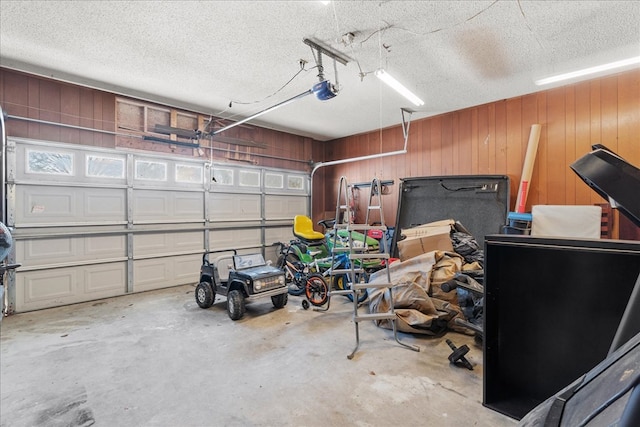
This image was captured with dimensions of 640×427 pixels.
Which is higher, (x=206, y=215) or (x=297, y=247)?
(x=206, y=215)

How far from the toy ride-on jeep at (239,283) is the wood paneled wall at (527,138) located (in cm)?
308

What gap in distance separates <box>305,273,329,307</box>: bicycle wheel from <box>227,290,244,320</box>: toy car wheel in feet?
2.91

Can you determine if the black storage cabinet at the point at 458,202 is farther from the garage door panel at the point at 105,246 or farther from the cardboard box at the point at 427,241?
the garage door panel at the point at 105,246

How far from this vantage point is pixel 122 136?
431 cm

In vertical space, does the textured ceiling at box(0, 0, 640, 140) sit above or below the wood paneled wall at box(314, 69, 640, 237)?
above

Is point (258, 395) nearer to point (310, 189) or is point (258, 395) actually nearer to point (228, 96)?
point (228, 96)

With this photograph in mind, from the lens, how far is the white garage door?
3623mm

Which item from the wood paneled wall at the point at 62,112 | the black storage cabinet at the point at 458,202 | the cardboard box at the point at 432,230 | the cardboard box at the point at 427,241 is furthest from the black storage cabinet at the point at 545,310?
the wood paneled wall at the point at 62,112

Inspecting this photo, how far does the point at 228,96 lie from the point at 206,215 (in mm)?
2038

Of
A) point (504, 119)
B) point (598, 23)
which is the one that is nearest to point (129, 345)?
point (598, 23)

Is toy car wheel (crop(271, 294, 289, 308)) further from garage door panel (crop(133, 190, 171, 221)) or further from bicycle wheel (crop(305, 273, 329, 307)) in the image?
garage door panel (crop(133, 190, 171, 221))

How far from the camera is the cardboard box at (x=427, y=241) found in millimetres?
3713

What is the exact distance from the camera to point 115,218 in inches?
167

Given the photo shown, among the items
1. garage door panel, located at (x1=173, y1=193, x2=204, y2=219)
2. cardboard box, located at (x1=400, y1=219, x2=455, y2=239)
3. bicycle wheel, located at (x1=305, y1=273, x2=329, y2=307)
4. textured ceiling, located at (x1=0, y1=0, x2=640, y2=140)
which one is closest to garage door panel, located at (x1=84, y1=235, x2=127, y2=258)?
garage door panel, located at (x1=173, y1=193, x2=204, y2=219)
